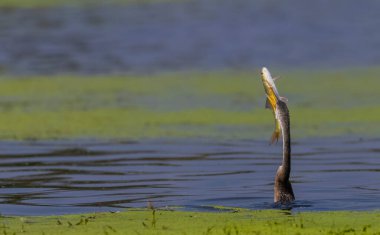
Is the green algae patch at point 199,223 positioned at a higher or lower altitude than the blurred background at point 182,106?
lower

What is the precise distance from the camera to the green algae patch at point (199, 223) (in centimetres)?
844

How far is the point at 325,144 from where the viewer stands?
14.4m

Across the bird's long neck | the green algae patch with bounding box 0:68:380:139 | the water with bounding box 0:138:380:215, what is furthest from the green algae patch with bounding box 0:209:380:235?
the green algae patch with bounding box 0:68:380:139

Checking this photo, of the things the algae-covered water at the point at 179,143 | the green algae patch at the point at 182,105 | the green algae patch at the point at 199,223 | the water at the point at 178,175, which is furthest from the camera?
the green algae patch at the point at 182,105

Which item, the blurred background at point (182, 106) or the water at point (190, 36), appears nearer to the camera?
the blurred background at point (182, 106)

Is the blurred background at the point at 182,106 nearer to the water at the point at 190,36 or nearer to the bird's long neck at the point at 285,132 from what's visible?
the water at the point at 190,36

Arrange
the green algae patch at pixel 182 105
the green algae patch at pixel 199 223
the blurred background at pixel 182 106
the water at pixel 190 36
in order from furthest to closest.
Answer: the water at pixel 190 36
the green algae patch at pixel 182 105
the blurred background at pixel 182 106
the green algae patch at pixel 199 223

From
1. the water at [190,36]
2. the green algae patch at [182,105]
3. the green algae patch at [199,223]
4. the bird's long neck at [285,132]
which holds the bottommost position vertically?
the green algae patch at [199,223]

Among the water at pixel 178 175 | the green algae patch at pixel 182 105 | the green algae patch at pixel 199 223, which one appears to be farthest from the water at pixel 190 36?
the green algae patch at pixel 199 223

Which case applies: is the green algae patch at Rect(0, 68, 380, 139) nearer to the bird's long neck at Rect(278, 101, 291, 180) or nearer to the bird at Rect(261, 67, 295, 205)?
the bird at Rect(261, 67, 295, 205)

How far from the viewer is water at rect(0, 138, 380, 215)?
34.4 ft

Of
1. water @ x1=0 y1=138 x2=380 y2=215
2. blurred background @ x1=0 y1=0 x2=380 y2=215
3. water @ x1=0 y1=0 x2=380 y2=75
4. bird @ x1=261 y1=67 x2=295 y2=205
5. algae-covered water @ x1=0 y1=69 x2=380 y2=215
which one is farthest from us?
water @ x1=0 y1=0 x2=380 y2=75

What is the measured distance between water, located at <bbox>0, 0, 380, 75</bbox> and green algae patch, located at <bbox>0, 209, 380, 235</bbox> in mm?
14243

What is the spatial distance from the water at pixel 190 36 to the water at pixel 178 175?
9.31 metres
